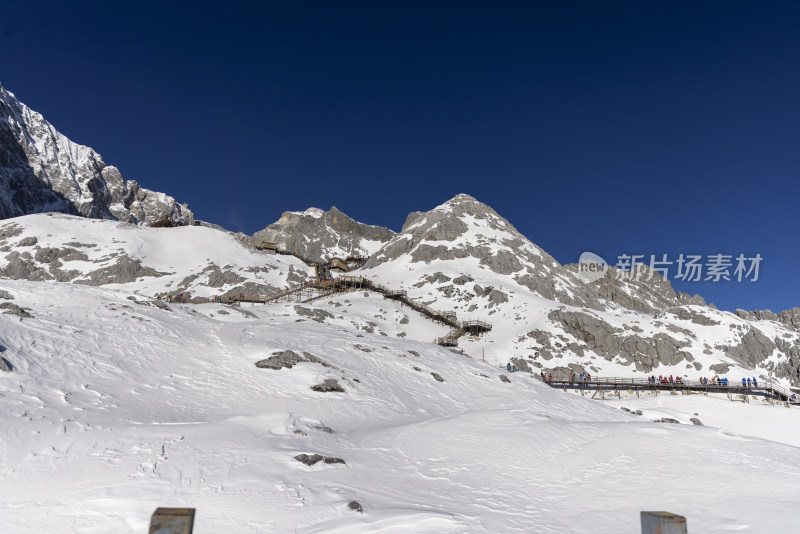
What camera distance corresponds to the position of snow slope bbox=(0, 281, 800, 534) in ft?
28.1

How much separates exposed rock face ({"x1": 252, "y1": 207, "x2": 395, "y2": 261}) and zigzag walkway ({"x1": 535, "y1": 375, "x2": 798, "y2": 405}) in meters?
122

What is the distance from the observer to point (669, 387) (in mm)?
52750

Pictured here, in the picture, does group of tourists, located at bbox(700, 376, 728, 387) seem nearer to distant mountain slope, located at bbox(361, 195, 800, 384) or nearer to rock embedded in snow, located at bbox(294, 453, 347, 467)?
distant mountain slope, located at bbox(361, 195, 800, 384)

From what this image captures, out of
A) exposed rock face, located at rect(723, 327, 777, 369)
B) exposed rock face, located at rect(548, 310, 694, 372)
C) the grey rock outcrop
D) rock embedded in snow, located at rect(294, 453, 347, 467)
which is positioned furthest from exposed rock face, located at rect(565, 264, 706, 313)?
rock embedded in snow, located at rect(294, 453, 347, 467)

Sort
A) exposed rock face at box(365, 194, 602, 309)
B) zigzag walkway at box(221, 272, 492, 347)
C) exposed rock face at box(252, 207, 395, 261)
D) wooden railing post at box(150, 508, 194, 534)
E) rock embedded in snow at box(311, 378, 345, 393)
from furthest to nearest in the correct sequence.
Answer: exposed rock face at box(252, 207, 395, 261) → exposed rock face at box(365, 194, 602, 309) → zigzag walkway at box(221, 272, 492, 347) → rock embedded in snow at box(311, 378, 345, 393) → wooden railing post at box(150, 508, 194, 534)

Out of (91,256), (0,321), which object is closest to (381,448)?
(0,321)

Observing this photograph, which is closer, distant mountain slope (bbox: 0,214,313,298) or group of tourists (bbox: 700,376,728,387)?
group of tourists (bbox: 700,376,728,387)

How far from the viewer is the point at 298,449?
1266cm

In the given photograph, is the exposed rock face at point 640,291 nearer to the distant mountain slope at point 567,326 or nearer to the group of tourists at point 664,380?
the distant mountain slope at point 567,326

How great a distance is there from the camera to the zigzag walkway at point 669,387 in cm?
5144

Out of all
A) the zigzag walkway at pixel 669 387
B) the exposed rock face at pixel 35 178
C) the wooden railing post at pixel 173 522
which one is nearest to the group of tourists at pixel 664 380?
the zigzag walkway at pixel 669 387

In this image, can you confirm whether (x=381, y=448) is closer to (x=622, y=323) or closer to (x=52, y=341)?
(x=52, y=341)

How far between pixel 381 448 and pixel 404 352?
61.1 feet

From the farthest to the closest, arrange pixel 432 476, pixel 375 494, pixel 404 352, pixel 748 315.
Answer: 1. pixel 748 315
2. pixel 404 352
3. pixel 432 476
4. pixel 375 494
